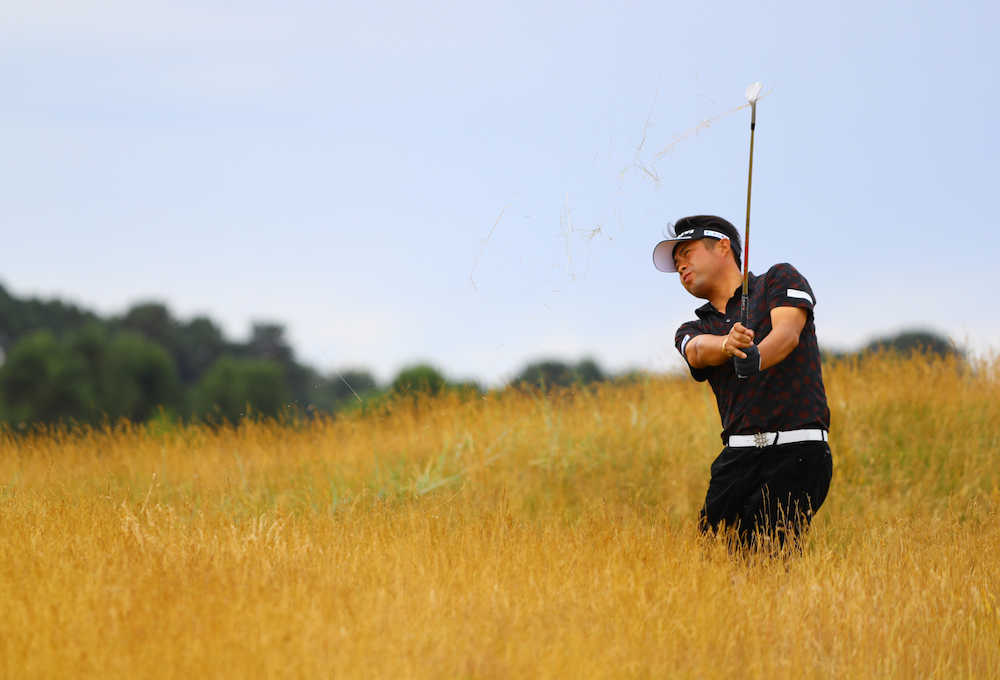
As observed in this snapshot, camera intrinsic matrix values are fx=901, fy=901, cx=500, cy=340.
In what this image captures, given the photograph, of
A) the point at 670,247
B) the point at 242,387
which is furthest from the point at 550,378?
the point at 242,387

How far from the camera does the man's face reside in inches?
203

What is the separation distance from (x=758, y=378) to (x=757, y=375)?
0.8 inches

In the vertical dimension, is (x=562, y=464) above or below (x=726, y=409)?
below

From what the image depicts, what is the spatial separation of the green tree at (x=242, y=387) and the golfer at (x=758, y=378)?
137 feet

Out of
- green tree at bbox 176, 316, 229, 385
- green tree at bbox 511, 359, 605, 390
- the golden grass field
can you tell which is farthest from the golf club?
green tree at bbox 176, 316, 229, 385

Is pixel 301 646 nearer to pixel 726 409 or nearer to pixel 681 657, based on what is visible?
pixel 681 657

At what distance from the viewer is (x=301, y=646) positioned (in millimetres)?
3504

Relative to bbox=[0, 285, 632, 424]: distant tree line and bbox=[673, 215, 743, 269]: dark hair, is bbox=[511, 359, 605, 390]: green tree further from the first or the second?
bbox=[0, 285, 632, 424]: distant tree line

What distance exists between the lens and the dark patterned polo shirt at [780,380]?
15.9 feet

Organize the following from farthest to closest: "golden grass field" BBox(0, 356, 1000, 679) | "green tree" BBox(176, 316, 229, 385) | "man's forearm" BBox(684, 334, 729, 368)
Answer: "green tree" BBox(176, 316, 229, 385), "man's forearm" BBox(684, 334, 729, 368), "golden grass field" BBox(0, 356, 1000, 679)

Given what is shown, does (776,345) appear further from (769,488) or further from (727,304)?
(769,488)

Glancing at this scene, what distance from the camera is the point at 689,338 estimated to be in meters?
5.07

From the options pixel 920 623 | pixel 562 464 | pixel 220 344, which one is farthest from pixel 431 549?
pixel 220 344

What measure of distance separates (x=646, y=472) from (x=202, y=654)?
6.55 meters
